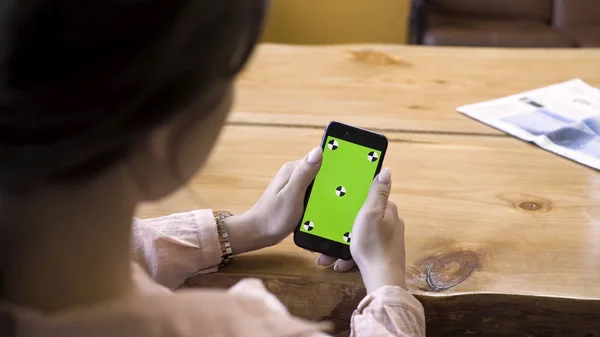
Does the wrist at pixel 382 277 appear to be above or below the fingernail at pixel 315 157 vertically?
below

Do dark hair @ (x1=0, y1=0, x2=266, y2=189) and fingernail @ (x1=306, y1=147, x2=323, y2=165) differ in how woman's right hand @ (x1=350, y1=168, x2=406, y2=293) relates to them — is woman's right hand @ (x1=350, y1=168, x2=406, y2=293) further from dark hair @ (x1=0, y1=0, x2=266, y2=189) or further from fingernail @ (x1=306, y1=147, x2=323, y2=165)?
dark hair @ (x1=0, y1=0, x2=266, y2=189)

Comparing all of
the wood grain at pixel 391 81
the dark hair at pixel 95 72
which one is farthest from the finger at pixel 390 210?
the dark hair at pixel 95 72

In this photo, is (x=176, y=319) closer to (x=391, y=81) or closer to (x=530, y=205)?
(x=530, y=205)

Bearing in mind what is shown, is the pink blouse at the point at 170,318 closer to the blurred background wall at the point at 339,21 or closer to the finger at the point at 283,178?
the finger at the point at 283,178

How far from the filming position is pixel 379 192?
35.2 inches

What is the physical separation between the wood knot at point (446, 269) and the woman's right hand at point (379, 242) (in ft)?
0.15

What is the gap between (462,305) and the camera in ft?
2.82

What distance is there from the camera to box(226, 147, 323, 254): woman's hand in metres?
0.91

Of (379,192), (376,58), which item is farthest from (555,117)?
(379,192)

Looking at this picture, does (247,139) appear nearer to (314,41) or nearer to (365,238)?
(365,238)

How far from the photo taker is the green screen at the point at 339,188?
91 cm

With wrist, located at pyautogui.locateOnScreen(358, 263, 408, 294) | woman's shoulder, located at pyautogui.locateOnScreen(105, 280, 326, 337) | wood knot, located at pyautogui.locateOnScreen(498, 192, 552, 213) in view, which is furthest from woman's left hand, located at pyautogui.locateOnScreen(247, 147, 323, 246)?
woman's shoulder, located at pyautogui.locateOnScreen(105, 280, 326, 337)

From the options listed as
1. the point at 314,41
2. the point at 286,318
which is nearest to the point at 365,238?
the point at 286,318

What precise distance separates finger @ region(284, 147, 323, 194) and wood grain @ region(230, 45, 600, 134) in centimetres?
30
